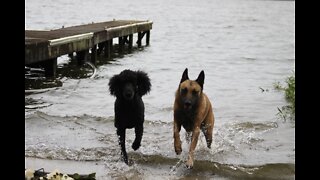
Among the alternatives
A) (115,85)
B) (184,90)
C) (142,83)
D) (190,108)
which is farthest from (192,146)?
(115,85)

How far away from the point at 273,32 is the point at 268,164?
30.0 m

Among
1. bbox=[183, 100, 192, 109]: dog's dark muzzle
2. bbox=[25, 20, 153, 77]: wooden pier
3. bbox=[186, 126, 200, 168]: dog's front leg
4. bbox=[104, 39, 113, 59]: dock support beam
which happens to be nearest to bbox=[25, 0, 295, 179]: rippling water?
bbox=[186, 126, 200, 168]: dog's front leg

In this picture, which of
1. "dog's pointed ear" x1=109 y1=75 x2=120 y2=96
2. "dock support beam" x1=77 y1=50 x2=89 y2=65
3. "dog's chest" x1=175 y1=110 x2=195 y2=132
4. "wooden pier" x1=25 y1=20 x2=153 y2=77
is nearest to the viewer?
"dog's pointed ear" x1=109 y1=75 x2=120 y2=96

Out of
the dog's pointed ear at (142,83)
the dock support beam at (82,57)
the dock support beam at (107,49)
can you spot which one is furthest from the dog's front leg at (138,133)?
the dock support beam at (107,49)

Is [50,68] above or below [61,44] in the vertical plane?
below

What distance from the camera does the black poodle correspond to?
19.8 feet

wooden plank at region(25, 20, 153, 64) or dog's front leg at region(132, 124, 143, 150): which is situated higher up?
wooden plank at region(25, 20, 153, 64)

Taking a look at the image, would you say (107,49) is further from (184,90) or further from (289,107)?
(184,90)

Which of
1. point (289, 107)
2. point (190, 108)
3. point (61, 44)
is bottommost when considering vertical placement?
point (289, 107)

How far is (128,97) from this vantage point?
19.6 feet

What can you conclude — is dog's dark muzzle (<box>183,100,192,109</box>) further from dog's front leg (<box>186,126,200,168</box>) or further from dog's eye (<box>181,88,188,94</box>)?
dog's front leg (<box>186,126,200,168</box>)

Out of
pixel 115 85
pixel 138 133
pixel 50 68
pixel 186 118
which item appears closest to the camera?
pixel 115 85
